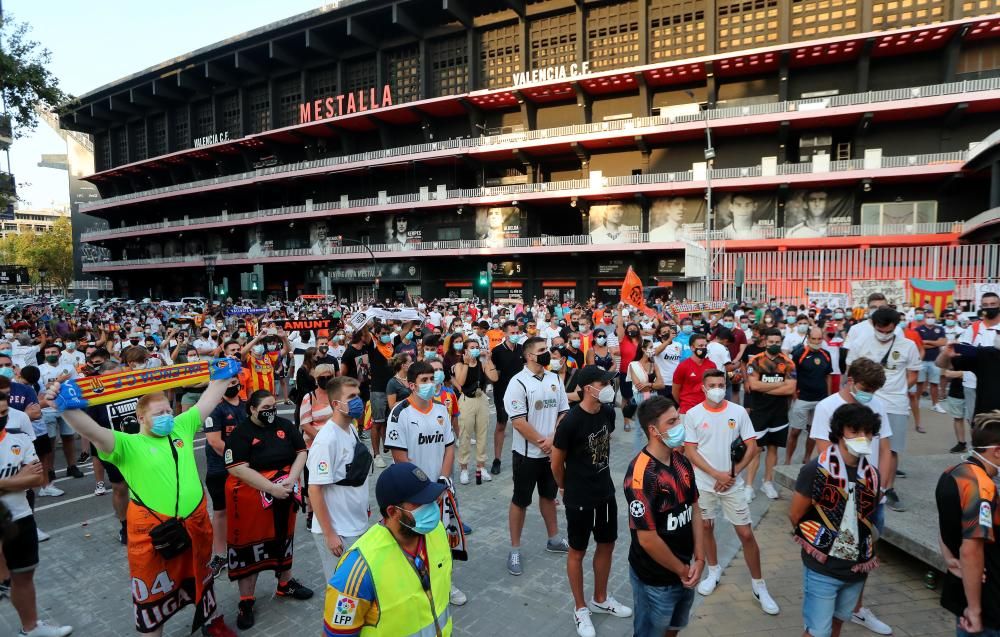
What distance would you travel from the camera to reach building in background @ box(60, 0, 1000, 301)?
85.2 ft

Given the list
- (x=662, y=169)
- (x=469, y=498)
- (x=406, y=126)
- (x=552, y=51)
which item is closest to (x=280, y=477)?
(x=469, y=498)

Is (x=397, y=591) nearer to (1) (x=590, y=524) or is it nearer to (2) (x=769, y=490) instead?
(1) (x=590, y=524)

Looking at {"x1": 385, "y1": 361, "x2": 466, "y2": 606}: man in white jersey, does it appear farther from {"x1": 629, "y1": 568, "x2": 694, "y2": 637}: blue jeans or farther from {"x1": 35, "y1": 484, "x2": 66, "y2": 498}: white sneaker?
{"x1": 35, "y1": 484, "x2": 66, "y2": 498}: white sneaker

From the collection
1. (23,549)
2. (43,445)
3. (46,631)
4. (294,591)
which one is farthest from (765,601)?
(43,445)

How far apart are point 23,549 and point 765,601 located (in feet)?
19.5

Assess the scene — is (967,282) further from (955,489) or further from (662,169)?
(955,489)

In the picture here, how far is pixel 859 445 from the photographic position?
123 inches

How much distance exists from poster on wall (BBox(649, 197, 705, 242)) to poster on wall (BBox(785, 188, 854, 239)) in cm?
474

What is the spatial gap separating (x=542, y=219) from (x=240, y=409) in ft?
109

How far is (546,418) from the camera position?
17.2 ft

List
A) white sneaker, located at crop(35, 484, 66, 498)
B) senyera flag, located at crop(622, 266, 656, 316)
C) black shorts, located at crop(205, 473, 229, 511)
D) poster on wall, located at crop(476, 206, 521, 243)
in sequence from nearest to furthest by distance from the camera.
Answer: black shorts, located at crop(205, 473, 229, 511) → white sneaker, located at crop(35, 484, 66, 498) → senyera flag, located at crop(622, 266, 656, 316) → poster on wall, located at crop(476, 206, 521, 243)

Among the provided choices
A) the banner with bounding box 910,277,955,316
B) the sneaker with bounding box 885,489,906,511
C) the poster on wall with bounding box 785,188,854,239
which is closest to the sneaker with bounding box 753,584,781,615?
the sneaker with bounding box 885,489,906,511

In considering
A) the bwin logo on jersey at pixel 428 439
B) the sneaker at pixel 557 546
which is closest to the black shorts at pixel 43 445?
the bwin logo on jersey at pixel 428 439

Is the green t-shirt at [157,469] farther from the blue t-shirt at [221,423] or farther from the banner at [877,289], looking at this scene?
the banner at [877,289]
